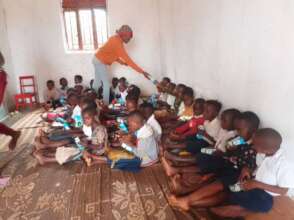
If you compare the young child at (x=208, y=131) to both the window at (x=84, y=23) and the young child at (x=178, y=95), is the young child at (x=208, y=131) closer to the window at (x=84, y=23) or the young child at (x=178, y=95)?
the young child at (x=178, y=95)

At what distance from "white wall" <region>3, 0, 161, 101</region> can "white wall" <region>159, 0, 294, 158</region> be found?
2063 millimetres

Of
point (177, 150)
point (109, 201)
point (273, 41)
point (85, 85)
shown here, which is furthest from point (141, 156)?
point (85, 85)

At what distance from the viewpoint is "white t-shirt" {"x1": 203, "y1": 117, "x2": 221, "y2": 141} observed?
2462 mm

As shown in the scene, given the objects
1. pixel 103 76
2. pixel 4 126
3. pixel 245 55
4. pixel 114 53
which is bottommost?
pixel 4 126

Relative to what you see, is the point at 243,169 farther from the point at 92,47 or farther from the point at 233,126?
the point at 92,47

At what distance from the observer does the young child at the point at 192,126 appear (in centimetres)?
278

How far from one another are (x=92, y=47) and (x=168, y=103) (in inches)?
104

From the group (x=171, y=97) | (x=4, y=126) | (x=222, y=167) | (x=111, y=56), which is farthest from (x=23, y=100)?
(x=222, y=167)

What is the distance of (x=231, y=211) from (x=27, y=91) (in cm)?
522

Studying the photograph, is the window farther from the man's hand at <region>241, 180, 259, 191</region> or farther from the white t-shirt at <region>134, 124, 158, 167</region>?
the man's hand at <region>241, 180, 259, 191</region>

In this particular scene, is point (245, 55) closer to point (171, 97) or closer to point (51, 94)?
point (171, 97)

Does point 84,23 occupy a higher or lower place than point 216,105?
higher

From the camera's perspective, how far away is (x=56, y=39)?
5.44 m

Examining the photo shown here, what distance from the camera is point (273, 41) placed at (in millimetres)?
1727
